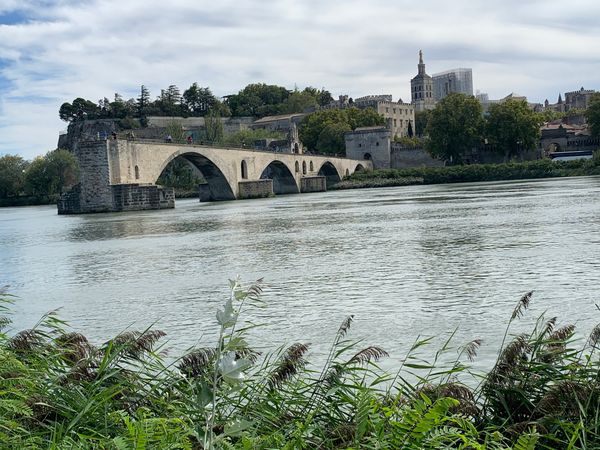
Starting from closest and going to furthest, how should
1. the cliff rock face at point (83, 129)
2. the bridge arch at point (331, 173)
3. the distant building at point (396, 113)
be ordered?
1. the bridge arch at point (331, 173)
2. the cliff rock face at point (83, 129)
3. the distant building at point (396, 113)

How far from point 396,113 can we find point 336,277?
4552 inches

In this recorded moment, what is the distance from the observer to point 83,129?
11950 centimetres

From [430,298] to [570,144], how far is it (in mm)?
83029

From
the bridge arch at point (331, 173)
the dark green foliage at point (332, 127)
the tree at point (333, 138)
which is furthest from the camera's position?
the dark green foliage at point (332, 127)

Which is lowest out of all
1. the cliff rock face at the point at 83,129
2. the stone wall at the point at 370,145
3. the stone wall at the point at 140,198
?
the stone wall at the point at 140,198

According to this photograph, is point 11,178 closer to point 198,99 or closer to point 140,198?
point 140,198

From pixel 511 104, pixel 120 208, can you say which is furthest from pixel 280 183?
pixel 120 208

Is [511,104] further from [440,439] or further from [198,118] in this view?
[440,439]

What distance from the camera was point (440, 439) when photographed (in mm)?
3254

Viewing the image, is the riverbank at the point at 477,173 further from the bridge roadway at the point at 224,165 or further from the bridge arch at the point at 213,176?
the bridge arch at the point at 213,176

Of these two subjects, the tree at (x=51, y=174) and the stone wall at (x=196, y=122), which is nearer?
the tree at (x=51, y=174)

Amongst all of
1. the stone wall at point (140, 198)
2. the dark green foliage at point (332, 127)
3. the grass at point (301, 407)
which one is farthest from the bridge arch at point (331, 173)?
the grass at point (301, 407)

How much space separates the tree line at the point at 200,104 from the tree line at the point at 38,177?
39.5 metres

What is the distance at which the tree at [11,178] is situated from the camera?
3095 inches
